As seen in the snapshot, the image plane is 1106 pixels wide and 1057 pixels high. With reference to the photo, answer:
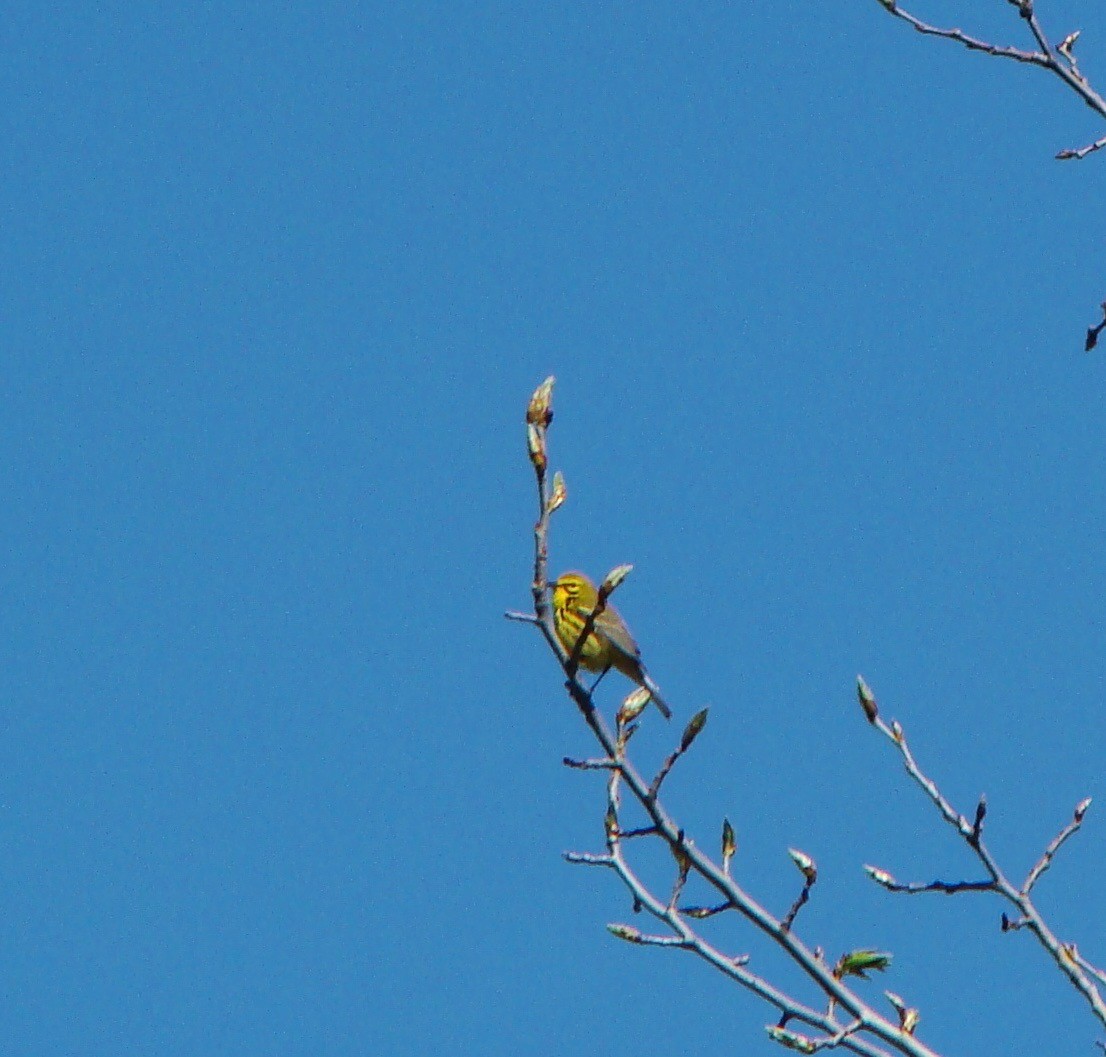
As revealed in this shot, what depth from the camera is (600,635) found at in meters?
10.2

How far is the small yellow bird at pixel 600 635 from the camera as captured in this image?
33.7 feet

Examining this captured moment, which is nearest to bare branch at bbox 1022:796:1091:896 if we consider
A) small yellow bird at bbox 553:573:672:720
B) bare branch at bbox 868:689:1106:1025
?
bare branch at bbox 868:689:1106:1025

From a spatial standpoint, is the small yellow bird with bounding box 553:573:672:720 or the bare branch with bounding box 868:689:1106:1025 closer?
the bare branch with bounding box 868:689:1106:1025

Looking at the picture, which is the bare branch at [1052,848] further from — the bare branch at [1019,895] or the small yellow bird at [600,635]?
the small yellow bird at [600,635]

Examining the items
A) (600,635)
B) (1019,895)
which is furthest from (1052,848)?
(600,635)

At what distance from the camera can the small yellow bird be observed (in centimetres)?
1027

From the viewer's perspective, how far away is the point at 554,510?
14.2 feet

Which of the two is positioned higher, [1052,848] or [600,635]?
[600,635]

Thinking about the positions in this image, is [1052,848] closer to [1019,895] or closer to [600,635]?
[1019,895]

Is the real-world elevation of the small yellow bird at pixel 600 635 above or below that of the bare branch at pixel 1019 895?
above

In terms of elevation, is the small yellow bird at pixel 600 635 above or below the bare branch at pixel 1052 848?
above

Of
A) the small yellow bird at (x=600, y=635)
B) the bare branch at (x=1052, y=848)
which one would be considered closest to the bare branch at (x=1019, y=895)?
the bare branch at (x=1052, y=848)

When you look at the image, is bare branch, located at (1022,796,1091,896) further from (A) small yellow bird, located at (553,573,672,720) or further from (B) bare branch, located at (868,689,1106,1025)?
(A) small yellow bird, located at (553,573,672,720)

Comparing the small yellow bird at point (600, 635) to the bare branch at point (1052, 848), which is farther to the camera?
the small yellow bird at point (600, 635)
